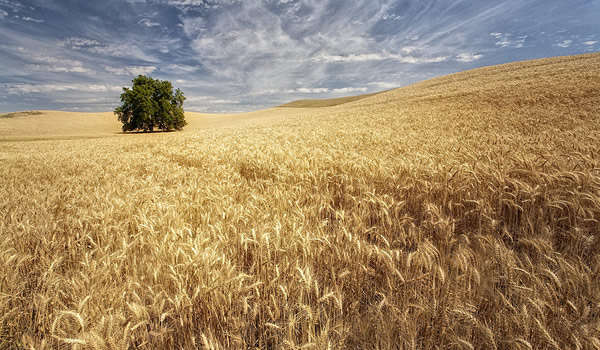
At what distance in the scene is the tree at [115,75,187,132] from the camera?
37.9 metres

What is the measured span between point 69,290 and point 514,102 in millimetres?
22148

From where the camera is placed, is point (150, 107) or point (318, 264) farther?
point (150, 107)

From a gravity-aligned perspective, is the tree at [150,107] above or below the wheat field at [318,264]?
above

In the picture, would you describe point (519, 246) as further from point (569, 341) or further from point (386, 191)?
point (386, 191)

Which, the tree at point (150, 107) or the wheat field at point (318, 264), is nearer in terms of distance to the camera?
the wheat field at point (318, 264)

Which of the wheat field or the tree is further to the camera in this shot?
the tree

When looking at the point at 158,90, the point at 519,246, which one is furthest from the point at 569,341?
the point at 158,90

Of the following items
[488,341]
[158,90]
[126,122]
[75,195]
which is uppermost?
[158,90]

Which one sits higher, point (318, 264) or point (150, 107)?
point (150, 107)

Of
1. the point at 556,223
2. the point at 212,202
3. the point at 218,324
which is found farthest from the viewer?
the point at 212,202

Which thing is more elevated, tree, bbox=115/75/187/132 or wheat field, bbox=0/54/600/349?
tree, bbox=115/75/187/132

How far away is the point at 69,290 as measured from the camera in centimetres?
193

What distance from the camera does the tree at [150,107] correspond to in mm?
37875

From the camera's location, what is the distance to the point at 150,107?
3803cm
